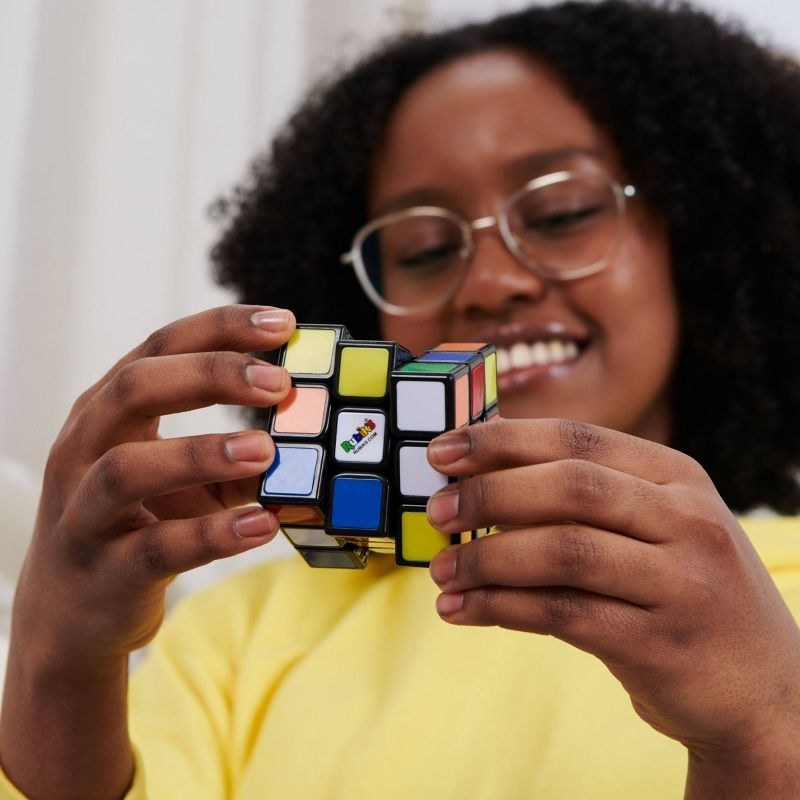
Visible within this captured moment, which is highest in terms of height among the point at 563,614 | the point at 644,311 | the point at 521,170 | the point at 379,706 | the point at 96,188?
the point at 96,188

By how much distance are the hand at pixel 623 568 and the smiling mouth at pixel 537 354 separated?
1.61 feet

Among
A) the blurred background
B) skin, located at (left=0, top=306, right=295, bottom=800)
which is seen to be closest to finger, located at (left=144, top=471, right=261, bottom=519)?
skin, located at (left=0, top=306, right=295, bottom=800)

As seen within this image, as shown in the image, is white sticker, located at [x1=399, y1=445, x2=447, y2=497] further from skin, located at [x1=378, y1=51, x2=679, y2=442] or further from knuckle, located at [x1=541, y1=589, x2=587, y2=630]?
skin, located at [x1=378, y1=51, x2=679, y2=442]

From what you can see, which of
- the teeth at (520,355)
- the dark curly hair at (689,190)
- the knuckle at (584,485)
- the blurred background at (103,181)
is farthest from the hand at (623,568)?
the blurred background at (103,181)

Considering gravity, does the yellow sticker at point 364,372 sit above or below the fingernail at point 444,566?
above

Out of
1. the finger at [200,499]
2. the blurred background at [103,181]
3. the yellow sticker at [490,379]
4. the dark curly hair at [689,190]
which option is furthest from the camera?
the blurred background at [103,181]

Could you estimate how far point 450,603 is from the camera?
48 cm

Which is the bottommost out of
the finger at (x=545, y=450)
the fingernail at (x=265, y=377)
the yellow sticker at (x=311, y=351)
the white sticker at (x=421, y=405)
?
the finger at (x=545, y=450)

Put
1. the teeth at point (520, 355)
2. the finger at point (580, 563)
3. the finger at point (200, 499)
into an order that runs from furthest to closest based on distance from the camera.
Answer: the teeth at point (520, 355), the finger at point (200, 499), the finger at point (580, 563)

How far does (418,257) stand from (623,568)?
0.68 metres

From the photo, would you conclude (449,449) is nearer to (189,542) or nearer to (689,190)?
(189,542)

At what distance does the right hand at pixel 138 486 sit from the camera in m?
0.51

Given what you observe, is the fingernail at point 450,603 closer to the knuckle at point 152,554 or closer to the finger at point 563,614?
the finger at point 563,614

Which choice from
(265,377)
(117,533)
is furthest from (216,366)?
(117,533)
